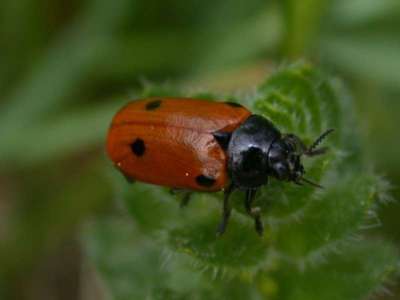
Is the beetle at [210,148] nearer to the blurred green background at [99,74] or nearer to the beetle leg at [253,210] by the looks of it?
the beetle leg at [253,210]

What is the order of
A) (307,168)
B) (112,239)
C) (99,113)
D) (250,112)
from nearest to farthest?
1. (307,168)
2. (250,112)
3. (112,239)
4. (99,113)

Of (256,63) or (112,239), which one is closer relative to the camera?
(112,239)

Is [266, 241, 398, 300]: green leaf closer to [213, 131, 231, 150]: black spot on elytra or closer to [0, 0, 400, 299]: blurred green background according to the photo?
[213, 131, 231, 150]: black spot on elytra

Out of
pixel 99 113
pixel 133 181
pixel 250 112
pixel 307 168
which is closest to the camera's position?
pixel 307 168

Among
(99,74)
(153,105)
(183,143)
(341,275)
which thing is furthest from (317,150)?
(99,74)

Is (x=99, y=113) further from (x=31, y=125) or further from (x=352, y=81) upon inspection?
(x=352, y=81)

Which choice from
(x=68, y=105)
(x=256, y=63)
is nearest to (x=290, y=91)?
(x=256, y=63)

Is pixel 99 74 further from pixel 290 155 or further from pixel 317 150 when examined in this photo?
pixel 317 150
